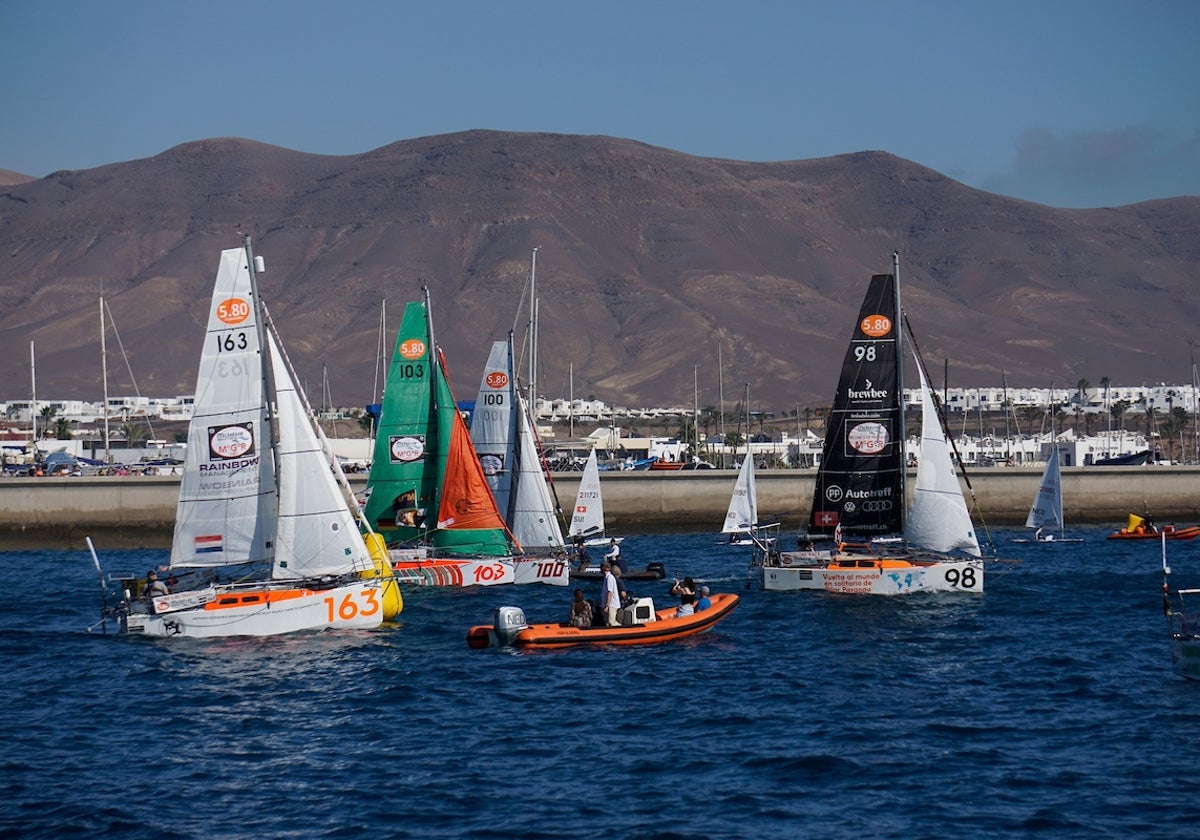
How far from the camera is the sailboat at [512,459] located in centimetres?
5056

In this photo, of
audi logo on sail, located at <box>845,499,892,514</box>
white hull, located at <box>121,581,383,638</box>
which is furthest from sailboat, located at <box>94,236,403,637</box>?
audi logo on sail, located at <box>845,499,892,514</box>

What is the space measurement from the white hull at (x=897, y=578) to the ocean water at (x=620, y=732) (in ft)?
5.55

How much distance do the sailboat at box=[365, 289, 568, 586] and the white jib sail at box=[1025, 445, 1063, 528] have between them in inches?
1164

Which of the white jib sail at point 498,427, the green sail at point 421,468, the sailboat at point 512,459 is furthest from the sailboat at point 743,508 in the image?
the green sail at point 421,468

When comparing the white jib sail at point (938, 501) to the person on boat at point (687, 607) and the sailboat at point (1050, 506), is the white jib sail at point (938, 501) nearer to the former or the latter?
the person on boat at point (687, 607)

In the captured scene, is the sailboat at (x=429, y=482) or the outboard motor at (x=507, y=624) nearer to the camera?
the outboard motor at (x=507, y=624)

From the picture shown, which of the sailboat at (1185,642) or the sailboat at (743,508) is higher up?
the sailboat at (743,508)

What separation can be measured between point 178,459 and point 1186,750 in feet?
360

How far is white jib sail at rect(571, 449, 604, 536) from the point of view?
196ft

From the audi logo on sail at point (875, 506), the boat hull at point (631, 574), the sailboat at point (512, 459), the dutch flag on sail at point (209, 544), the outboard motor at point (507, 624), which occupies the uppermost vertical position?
the sailboat at point (512, 459)

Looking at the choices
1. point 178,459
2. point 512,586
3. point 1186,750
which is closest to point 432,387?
point 512,586

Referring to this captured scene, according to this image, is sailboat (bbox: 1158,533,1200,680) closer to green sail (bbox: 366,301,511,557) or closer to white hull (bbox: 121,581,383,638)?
white hull (bbox: 121,581,383,638)

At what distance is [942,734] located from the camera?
25.8m

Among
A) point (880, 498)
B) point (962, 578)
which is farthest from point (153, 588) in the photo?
point (962, 578)
